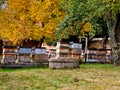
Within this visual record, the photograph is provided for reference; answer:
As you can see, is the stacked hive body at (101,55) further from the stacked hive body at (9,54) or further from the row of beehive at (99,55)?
the stacked hive body at (9,54)

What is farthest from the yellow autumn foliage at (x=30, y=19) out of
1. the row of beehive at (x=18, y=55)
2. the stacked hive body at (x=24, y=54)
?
the stacked hive body at (x=24, y=54)

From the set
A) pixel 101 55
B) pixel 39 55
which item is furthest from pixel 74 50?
pixel 101 55

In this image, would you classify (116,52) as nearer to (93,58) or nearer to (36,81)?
(93,58)

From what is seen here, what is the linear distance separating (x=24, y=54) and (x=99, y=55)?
7284 mm

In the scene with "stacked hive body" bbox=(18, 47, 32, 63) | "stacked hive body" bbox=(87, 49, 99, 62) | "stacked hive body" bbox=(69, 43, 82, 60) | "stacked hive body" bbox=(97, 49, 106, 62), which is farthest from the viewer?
"stacked hive body" bbox=(97, 49, 106, 62)

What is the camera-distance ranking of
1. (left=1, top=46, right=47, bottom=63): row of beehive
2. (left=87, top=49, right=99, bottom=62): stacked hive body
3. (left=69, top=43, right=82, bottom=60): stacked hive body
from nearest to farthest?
(left=1, top=46, right=47, bottom=63): row of beehive < (left=69, top=43, right=82, bottom=60): stacked hive body < (left=87, top=49, right=99, bottom=62): stacked hive body

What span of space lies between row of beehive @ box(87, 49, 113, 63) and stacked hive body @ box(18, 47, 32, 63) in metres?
5.90

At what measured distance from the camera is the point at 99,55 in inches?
1159

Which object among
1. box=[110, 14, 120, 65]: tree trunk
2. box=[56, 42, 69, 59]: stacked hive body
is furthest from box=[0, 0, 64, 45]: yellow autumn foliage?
box=[110, 14, 120, 65]: tree trunk

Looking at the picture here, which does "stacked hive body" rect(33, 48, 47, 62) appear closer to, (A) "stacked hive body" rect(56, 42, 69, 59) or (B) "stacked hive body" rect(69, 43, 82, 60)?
(A) "stacked hive body" rect(56, 42, 69, 59)

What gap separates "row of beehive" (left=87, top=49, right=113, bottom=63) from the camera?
29.2m

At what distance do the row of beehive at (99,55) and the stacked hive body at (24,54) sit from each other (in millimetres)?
5898

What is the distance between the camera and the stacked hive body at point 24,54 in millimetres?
25069

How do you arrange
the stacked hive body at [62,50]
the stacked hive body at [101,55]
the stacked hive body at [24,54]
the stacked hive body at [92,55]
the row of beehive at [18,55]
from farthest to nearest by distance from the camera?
1. the stacked hive body at [101,55]
2. the stacked hive body at [92,55]
3. the stacked hive body at [62,50]
4. the stacked hive body at [24,54]
5. the row of beehive at [18,55]
